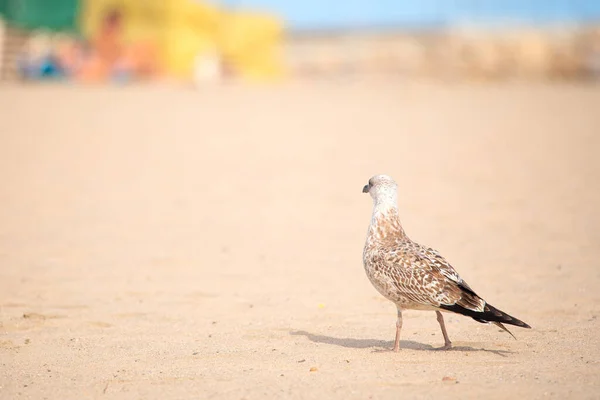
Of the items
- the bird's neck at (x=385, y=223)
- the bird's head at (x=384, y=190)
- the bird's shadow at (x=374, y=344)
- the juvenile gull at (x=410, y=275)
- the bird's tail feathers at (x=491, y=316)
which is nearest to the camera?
the bird's tail feathers at (x=491, y=316)

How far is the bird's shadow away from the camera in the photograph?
7.02m

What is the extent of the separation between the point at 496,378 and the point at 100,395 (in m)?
2.65

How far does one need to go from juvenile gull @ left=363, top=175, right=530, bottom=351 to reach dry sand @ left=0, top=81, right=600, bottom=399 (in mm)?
396

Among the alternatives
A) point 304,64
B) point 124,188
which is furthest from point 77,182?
point 304,64

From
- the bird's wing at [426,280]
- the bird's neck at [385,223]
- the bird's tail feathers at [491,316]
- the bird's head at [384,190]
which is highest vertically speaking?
the bird's head at [384,190]

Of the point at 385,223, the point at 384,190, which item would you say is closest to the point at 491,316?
the point at 385,223

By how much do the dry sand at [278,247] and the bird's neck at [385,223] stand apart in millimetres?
878

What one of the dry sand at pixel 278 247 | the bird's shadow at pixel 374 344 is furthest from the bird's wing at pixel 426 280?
the bird's shadow at pixel 374 344

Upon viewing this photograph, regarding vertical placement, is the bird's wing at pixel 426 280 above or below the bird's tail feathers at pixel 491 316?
above

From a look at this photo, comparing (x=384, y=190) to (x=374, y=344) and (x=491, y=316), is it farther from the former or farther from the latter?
(x=491, y=316)

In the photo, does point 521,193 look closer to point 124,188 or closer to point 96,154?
point 124,188

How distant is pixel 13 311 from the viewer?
28.2 feet

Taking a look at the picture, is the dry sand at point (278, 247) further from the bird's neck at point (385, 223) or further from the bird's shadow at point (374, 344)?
the bird's neck at point (385, 223)

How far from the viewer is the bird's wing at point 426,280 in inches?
257
